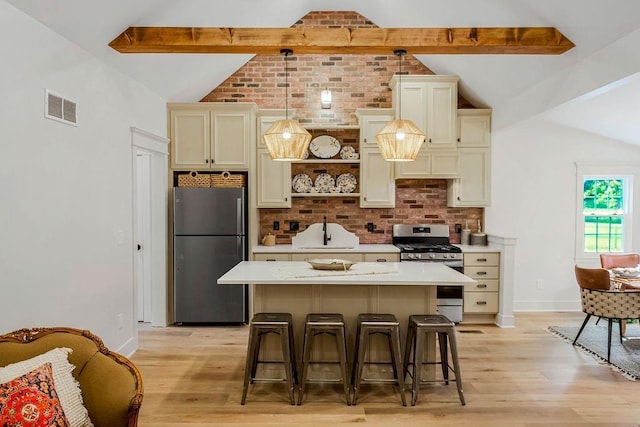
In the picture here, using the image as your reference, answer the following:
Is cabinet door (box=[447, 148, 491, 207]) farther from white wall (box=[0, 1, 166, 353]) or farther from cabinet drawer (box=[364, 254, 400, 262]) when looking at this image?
white wall (box=[0, 1, 166, 353])

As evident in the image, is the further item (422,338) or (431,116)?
(431,116)

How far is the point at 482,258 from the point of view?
16.7 ft

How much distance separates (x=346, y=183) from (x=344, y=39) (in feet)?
7.67

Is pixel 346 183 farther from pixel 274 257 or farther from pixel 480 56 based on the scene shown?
pixel 480 56

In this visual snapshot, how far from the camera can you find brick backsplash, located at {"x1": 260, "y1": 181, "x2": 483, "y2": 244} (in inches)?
221

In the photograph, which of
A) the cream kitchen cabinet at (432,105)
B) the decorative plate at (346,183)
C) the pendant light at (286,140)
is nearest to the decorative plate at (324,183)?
the decorative plate at (346,183)

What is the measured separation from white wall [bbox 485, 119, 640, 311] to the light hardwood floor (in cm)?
147

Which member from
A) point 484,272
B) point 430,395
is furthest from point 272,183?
point 430,395

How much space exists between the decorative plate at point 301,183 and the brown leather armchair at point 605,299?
297 centimetres

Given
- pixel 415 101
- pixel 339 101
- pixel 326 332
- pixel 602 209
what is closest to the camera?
pixel 326 332

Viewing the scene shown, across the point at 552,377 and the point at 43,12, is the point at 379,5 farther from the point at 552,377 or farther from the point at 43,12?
the point at 552,377

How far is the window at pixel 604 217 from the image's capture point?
5668 millimetres

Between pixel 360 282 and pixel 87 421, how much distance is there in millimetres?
1710

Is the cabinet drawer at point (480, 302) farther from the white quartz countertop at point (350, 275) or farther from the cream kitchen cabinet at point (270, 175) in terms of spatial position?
the cream kitchen cabinet at point (270, 175)
